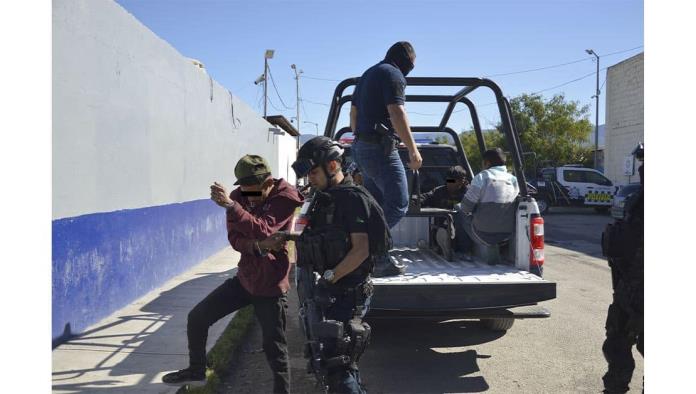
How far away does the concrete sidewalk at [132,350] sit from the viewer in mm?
3836

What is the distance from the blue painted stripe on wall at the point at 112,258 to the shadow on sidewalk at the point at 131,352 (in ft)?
0.73

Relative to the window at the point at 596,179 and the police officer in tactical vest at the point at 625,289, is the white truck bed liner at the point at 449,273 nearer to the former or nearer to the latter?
the police officer in tactical vest at the point at 625,289

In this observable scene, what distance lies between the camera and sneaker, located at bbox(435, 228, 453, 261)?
5316 millimetres

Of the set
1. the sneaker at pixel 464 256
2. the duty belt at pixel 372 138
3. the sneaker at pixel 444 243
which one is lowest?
the sneaker at pixel 464 256

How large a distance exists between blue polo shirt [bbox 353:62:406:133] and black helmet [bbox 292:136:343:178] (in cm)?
131

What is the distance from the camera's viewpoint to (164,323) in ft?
17.5

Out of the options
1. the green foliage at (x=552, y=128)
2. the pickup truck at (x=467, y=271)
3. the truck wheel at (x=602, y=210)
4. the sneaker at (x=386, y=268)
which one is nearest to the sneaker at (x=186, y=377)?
the pickup truck at (x=467, y=271)

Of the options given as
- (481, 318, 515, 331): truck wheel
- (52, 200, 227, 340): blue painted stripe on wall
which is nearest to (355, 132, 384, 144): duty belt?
(481, 318, 515, 331): truck wheel

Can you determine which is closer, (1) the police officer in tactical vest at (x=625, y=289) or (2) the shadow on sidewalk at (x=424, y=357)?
(1) the police officer in tactical vest at (x=625, y=289)

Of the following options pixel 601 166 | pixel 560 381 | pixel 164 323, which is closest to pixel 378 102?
pixel 560 381

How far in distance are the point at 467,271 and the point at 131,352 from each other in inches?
108

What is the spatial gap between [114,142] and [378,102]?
2907 mm

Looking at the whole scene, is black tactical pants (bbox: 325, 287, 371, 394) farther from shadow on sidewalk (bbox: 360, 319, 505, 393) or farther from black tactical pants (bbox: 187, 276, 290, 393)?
shadow on sidewalk (bbox: 360, 319, 505, 393)

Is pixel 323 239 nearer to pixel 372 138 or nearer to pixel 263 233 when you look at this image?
pixel 263 233
